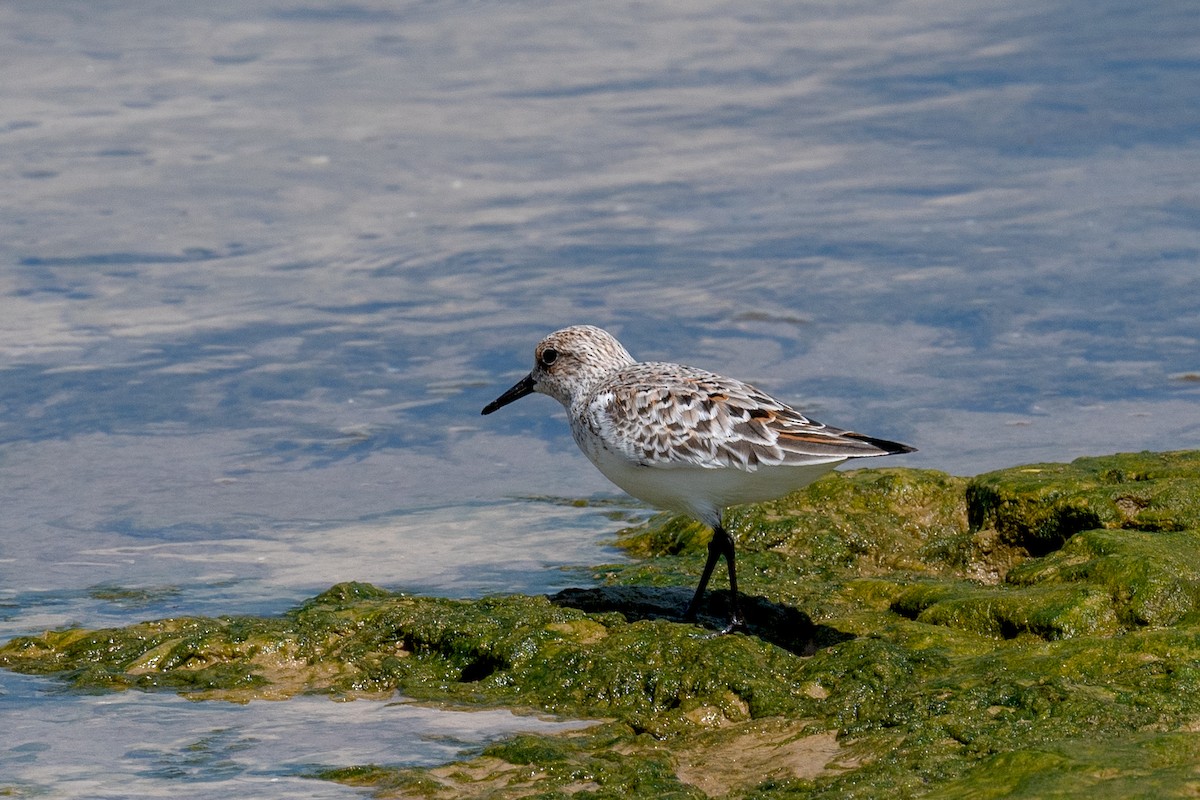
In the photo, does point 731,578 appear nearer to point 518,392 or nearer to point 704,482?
point 704,482

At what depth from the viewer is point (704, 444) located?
6793 mm

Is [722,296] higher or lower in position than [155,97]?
lower

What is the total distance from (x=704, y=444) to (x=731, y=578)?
59 cm

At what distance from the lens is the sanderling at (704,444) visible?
6.67m

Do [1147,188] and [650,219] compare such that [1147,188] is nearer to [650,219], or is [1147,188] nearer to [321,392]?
[650,219]

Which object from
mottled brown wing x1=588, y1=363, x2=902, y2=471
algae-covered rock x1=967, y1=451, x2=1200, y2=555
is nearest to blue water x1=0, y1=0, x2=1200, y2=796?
mottled brown wing x1=588, y1=363, x2=902, y2=471

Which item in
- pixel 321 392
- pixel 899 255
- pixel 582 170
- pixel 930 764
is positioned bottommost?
pixel 930 764

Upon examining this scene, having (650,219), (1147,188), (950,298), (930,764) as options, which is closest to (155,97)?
(650,219)

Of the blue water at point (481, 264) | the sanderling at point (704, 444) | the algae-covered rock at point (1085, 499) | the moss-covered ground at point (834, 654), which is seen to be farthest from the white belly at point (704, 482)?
the algae-covered rock at point (1085, 499)

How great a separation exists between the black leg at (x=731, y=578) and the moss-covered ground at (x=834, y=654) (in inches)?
6.4

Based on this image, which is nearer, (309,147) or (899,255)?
(899,255)

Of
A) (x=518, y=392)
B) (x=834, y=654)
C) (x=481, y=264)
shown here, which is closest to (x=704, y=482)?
(x=834, y=654)

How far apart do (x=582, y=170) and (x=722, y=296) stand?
301 cm

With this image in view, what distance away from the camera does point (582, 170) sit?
596 inches
